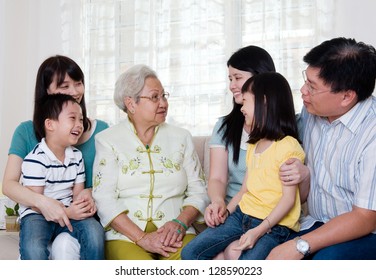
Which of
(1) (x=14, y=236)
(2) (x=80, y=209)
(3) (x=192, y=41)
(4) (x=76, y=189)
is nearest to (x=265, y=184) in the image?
(2) (x=80, y=209)

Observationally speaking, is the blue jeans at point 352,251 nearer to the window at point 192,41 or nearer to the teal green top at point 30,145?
the teal green top at point 30,145

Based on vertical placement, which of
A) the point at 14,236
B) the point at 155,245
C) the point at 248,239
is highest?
the point at 248,239

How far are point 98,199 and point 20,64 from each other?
3398mm

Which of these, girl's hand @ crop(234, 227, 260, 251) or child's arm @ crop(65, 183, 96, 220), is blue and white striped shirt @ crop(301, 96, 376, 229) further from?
child's arm @ crop(65, 183, 96, 220)

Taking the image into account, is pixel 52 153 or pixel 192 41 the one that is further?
pixel 192 41

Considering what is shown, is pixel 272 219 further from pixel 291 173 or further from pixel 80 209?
pixel 80 209

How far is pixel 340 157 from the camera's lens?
1.80 meters

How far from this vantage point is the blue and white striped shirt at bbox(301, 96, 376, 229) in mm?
1694

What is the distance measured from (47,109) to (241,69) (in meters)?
0.86

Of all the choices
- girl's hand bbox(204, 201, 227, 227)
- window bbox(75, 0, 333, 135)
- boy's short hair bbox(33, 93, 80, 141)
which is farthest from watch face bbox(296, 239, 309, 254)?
window bbox(75, 0, 333, 135)

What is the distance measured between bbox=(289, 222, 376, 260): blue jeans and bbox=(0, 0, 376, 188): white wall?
12.5 ft

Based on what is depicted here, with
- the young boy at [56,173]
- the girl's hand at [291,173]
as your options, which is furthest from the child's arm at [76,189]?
the girl's hand at [291,173]

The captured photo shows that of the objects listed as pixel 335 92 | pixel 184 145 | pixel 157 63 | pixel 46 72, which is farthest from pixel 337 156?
pixel 157 63
